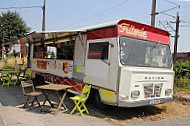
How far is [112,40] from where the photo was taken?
16.7 feet

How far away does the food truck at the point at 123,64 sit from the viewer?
4812mm

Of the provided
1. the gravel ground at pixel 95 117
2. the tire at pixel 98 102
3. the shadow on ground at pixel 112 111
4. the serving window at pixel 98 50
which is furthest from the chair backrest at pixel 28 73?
the tire at pixel 98 102

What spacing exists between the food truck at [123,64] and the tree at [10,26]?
23.2 m

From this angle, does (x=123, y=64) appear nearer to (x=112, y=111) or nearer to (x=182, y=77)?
(x=112, y=111)

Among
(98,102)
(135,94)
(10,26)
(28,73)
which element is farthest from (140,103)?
(10,26)

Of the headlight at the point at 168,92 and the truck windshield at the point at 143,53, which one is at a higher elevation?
the truck windshield at the point at 143,53

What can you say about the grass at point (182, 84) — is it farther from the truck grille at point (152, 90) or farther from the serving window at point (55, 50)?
the serving window at point (55, 50)

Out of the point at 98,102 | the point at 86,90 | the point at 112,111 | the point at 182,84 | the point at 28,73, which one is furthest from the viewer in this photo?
the point at 28,73

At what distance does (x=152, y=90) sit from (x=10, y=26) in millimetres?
26488

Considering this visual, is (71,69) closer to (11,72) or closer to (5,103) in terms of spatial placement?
(5,103)

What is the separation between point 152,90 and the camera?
5211 millimetres

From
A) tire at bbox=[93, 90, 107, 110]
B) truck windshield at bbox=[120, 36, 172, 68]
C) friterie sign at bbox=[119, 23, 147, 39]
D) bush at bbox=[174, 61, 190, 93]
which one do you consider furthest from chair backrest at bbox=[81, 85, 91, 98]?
bush at bbox=[174, 61, 190, 93]

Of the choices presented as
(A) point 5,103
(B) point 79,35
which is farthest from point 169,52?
(A) point 5,103

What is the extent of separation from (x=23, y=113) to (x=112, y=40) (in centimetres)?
333
